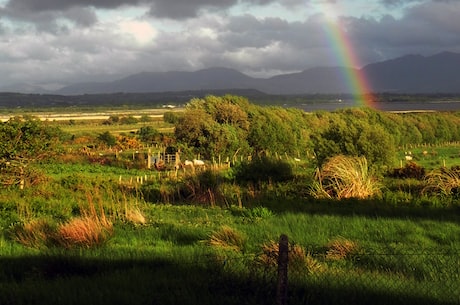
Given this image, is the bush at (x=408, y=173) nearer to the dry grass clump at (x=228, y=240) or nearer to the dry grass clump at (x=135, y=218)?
the dry grass clump at (x=135, y=218)

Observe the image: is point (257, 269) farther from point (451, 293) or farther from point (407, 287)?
point (451, 293)

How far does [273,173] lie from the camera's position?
86.1 feet

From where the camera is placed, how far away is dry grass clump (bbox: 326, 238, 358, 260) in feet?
31.5

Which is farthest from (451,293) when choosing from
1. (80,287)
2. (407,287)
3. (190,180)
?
(190,180)

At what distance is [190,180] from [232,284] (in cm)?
1759

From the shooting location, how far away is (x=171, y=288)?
7.31 metres

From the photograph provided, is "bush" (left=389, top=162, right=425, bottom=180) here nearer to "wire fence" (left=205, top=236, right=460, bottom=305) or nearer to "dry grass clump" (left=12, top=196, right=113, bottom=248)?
"wire fence" (left=205, top=236, right=460, bottom=305)

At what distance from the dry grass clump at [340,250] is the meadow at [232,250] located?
0.08 ft

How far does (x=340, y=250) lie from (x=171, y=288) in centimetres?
377

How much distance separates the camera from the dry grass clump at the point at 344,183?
20.5m

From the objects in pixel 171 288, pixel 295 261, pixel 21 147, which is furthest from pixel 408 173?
pixel 171 288

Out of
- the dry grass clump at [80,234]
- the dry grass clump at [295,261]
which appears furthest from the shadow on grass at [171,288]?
the dry grass clump at [80,234]

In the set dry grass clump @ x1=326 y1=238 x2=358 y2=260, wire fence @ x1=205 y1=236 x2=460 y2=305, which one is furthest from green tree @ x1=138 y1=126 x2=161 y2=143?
wire fence @ x1=205 y1=236 x2=460 y2=305

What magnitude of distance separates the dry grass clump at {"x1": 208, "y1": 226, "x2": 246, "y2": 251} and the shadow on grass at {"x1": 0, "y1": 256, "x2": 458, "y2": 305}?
7.38 ft
